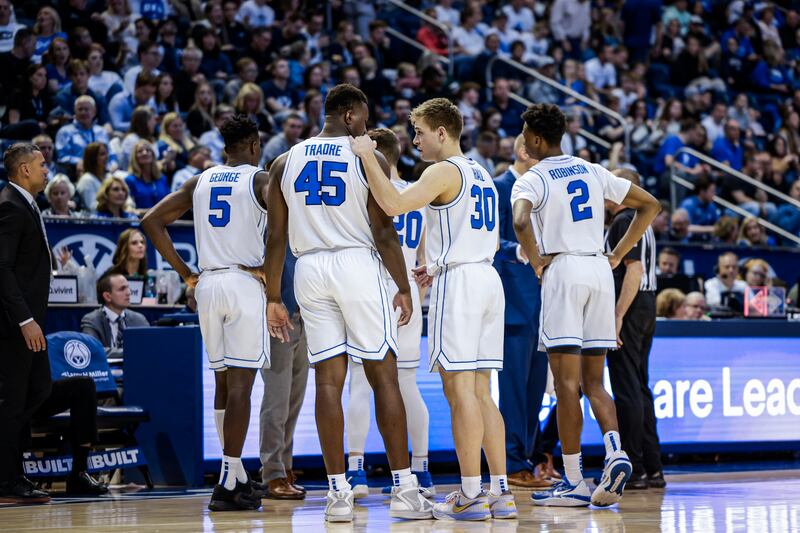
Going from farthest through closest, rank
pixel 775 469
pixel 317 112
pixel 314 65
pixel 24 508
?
1. pixel 314 65
2. pixel 317 112
3. pixel 775 469
4. pixel 24 508

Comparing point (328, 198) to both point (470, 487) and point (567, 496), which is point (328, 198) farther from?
point (567, 496)

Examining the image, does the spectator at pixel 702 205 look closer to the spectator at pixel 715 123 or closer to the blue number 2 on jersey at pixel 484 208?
the spectator at pixel 715 123

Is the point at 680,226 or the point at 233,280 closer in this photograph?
the point at 233,280

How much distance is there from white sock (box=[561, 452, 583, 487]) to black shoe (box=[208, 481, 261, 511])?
1.79 m

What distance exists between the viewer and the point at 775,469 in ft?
32.0

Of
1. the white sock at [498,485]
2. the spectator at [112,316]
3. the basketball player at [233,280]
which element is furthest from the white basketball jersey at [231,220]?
the spectator at [112,316]

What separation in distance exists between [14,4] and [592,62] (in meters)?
9.30

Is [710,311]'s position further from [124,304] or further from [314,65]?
[314,65]

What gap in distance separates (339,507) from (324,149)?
1.80 meters

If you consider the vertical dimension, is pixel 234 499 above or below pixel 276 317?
below

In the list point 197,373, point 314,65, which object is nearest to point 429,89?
point 314,65

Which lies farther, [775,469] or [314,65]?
[314,65]

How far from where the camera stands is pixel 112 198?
457 inches

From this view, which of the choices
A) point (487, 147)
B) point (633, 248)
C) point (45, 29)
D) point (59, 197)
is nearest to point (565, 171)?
point (633, 248)
